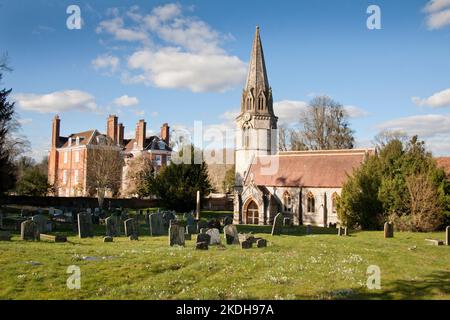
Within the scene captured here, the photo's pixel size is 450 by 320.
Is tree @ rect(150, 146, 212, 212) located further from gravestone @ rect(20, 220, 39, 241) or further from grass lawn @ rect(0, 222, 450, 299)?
grass lawn @ rect(0, 222, 450, 299)

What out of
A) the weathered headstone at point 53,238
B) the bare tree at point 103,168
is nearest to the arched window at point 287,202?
the bare tree at point 103,168

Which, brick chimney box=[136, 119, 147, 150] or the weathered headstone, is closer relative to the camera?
the weathered headstone

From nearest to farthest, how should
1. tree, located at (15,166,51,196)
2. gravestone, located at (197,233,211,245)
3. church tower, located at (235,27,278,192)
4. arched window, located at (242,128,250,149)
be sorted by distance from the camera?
1. gravestone, located at (197,233,211,245)
2. church tower, located at (235,27,278,192)
3. arched window, located at (242,128,250,149)
4. tree, located at (15,166,51,196)

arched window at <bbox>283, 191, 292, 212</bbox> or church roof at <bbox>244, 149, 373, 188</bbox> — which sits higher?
church roof at <bbox>244, 149, 373, 188</bbox>

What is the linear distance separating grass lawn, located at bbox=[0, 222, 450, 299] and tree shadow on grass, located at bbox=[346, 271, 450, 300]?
22 mm

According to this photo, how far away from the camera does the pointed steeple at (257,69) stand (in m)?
45.4

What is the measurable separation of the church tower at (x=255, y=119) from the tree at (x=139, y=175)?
16660mm

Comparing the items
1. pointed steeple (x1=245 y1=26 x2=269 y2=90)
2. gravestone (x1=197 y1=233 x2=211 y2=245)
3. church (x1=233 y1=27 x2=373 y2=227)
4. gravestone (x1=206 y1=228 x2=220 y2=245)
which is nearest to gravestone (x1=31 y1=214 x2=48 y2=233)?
gravestone (x1=206 y1=228 x2=220 y2=245)

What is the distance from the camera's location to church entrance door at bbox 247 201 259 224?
129ft

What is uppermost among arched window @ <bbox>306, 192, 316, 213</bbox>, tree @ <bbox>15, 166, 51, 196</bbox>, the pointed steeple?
the pointed steeple

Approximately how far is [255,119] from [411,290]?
3500cm

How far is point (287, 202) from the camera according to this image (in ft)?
135

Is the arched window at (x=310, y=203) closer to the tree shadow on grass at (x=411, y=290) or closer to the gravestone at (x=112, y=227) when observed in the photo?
the gravestone at (x=112, y=227)
